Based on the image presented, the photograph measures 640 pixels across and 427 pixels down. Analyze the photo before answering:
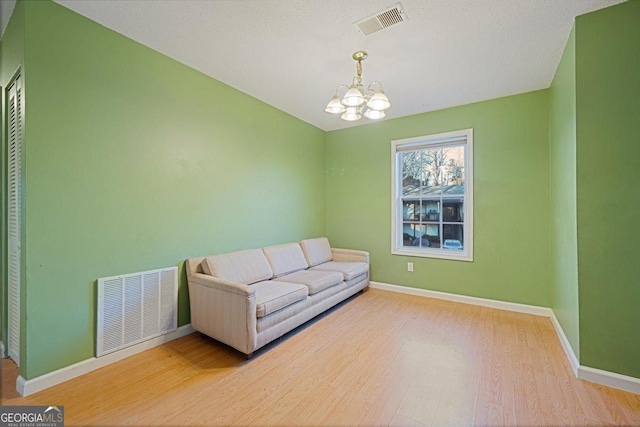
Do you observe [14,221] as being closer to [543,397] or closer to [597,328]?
[543,397]

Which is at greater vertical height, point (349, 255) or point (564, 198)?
point (564, 198)

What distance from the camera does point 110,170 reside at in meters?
2.26

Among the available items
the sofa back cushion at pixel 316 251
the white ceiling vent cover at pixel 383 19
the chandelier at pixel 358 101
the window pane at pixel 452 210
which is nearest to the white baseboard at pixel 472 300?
the sofa back cushion at pixel 316 251

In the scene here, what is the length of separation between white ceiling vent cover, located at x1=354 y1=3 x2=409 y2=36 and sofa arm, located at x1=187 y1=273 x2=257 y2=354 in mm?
2270

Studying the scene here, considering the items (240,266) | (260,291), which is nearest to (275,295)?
(260,291)

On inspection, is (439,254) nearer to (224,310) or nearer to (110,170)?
(224,310)

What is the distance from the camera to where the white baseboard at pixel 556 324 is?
195cm

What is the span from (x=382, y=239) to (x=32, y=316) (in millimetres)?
3838

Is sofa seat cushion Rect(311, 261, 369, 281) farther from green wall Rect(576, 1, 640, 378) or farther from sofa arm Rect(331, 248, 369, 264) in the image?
green wall Rect(576, 1, 640, 378)

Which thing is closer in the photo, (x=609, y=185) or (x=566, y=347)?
(x=609, y=185)

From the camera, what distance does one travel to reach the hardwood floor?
5.54 ft

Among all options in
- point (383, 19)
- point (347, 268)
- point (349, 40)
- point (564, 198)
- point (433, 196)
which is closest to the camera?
point (383, 19)

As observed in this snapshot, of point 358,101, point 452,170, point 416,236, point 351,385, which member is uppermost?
point 358,101

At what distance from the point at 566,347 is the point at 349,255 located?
8.36 feet
